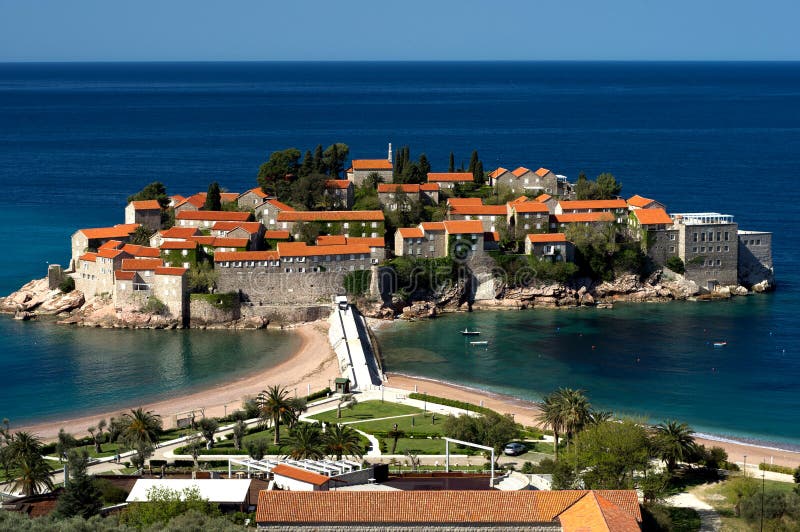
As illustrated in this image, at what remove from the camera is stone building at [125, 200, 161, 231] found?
285ft

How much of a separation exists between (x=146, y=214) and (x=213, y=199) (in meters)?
4.62

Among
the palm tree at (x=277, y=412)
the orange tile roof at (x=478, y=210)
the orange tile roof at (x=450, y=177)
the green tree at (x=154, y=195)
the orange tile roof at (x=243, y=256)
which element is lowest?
the palm tree at (x=277, y=412)

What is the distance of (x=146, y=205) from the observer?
286ft

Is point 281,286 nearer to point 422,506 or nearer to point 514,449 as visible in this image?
point 514,449

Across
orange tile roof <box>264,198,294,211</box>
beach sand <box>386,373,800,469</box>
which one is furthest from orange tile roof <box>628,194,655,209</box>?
beach sand <box>386,373,800,469</box>

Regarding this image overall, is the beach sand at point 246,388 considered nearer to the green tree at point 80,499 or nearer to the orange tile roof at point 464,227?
the orange tile roof at point 464,227

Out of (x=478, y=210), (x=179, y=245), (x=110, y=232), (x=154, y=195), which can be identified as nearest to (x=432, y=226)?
(x=478, y=210)

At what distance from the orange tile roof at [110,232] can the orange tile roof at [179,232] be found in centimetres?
348

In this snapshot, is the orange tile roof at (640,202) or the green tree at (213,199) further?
the orange tile roof at (640,202)

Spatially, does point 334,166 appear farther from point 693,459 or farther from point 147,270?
point 693,459

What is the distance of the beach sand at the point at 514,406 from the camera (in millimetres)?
55281

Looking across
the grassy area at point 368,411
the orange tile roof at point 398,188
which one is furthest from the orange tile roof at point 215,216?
the grassy area at point 368,411

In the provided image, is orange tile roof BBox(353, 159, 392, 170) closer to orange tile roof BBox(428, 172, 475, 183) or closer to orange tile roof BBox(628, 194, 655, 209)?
orange tile roof BBox(428, 172, 475, 183)

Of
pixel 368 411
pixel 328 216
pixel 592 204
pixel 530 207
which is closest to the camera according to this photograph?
pixel 368 411
